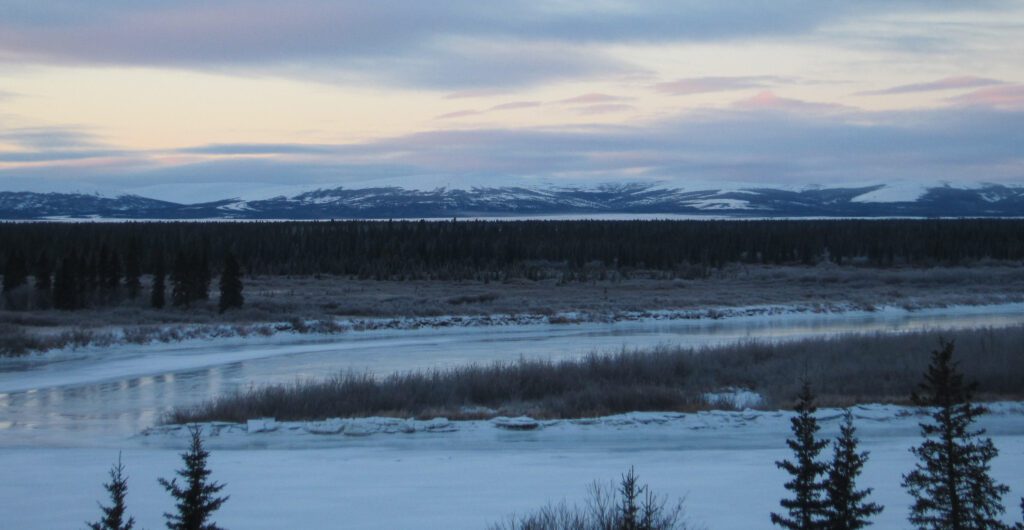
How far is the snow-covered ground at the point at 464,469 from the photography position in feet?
27.0

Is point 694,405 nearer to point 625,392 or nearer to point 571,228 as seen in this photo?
point 625,392

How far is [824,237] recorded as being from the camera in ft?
314

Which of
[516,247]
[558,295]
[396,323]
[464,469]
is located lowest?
[396,323]

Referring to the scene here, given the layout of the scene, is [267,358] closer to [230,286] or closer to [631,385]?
[230,286]

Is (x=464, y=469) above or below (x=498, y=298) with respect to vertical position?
above

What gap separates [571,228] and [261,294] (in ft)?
218

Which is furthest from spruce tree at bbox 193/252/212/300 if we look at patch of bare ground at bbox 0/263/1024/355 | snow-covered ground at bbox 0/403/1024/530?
snow-covered ground at bbox 0/403/1024/530

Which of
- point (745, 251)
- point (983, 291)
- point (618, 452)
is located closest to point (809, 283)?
point (983, 291)

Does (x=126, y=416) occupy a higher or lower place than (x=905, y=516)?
lower

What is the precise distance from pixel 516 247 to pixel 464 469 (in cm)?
7241

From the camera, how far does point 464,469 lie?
407 inches

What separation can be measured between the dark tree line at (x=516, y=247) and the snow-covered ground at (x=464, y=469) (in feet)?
169

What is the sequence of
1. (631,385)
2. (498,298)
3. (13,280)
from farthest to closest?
(498,298), (13,280), (631,385)

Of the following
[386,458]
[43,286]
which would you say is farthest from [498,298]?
[386,458]
